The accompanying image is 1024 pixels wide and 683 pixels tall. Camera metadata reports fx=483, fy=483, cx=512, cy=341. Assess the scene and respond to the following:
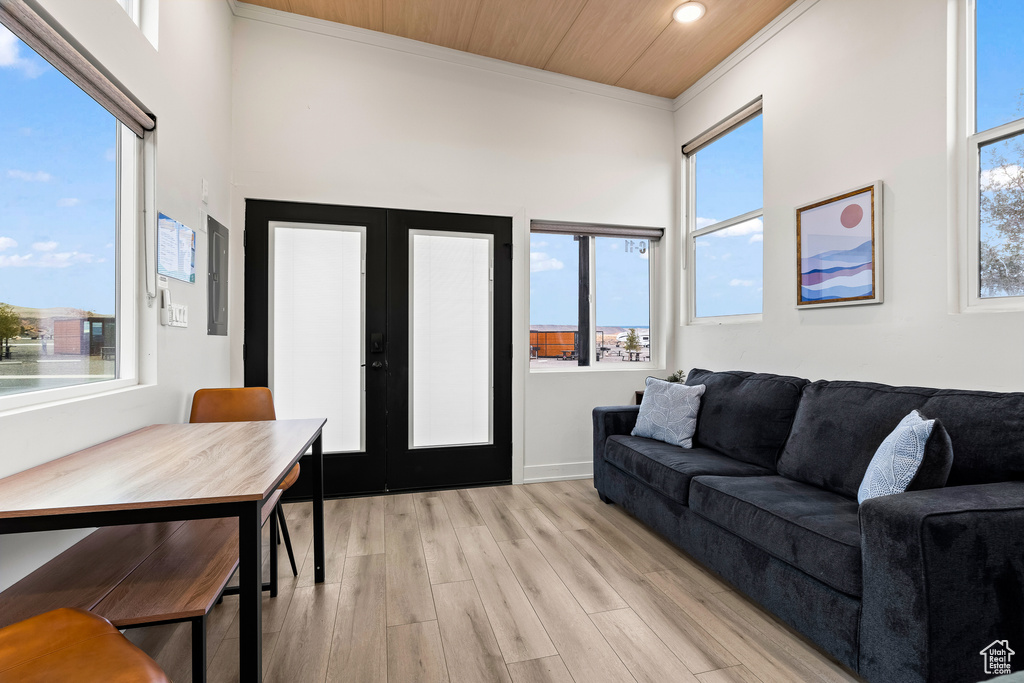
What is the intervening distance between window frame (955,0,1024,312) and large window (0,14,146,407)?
3480mm

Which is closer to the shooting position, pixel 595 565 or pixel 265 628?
pixel 265 628

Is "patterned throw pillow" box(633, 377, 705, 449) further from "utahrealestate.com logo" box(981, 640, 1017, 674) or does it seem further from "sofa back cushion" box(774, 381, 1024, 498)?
"utahrealestate.com logo" box(981, 640, 1017, 674)

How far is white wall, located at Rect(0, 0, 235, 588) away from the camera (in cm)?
138

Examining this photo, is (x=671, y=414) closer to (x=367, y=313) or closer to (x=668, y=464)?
(x=668, y=464)

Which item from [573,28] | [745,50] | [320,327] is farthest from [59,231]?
[745,50]

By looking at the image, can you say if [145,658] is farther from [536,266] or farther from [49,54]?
[536,266]

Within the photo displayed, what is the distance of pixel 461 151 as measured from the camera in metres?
3.57

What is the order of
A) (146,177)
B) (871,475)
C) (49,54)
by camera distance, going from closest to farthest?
(49,54) < (871,475) < (146,177)

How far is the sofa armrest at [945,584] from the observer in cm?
130

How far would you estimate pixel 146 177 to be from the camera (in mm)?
2020

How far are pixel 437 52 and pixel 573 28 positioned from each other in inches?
39.1

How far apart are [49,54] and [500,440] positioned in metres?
3.02

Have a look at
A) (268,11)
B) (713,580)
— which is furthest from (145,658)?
(268,11)

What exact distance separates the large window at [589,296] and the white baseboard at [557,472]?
0.78 m
